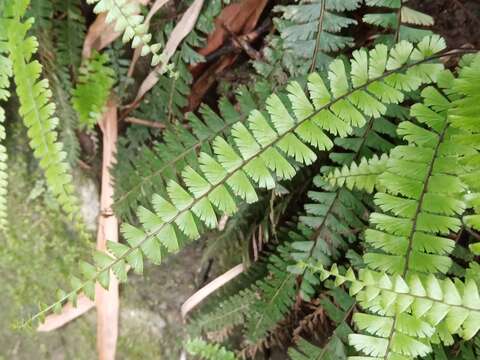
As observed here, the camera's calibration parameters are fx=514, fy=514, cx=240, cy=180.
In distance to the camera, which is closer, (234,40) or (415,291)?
(415,291)

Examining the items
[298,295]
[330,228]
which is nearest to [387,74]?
[330,228]

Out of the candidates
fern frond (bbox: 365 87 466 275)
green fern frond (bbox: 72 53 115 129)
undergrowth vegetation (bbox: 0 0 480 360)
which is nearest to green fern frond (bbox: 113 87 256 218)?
undergrowth vegetation (bbox: 0 0 480 360)

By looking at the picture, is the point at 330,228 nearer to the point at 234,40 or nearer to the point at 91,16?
the point at 234,40

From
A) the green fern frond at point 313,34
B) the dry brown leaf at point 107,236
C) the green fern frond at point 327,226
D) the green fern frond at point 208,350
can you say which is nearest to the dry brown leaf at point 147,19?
the dry brown leaf at point 107,236

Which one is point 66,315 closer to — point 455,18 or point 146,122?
point 146,122

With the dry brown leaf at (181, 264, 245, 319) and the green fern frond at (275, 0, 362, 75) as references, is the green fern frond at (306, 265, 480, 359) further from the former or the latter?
the dry brown leaf at (181, 264, 245, 319)
